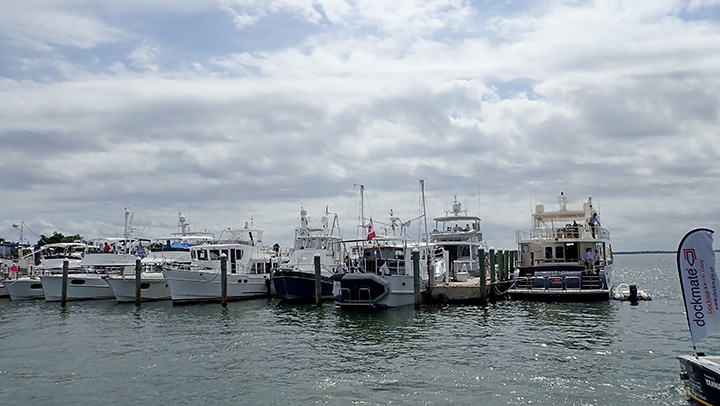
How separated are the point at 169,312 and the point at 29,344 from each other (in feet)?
32.9

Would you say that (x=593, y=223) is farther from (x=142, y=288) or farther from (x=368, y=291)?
(x=142, y=288)

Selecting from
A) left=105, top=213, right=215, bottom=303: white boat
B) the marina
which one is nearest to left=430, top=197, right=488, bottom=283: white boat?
the marina

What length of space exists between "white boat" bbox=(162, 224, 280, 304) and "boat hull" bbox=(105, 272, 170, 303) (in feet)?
4.48

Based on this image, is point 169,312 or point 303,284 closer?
point 169,312

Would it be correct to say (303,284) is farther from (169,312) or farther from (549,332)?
(549,332)

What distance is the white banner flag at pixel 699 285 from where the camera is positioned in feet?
45.0

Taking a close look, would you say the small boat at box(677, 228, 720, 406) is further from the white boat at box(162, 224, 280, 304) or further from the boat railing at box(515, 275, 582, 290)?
the white boat at box(162, 224, 280, 304)

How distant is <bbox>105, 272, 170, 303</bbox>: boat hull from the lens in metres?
39.4

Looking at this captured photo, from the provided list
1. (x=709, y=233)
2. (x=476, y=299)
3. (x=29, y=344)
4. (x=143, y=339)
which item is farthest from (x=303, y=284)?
(x=709, y=233)

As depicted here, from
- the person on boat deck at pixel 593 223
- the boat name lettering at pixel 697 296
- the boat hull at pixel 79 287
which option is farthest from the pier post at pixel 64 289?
the boat name lettering at pixel 697 296

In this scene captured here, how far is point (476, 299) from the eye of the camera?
33.8 m

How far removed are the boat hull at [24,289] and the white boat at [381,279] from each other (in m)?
24.3

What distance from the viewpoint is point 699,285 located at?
13.8m

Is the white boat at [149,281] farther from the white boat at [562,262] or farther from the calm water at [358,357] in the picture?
the white boat at [562,262]
